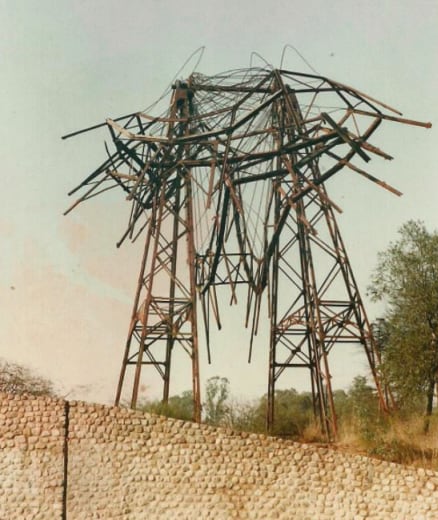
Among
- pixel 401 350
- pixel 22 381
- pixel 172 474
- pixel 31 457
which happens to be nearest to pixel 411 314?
pixel 401 350

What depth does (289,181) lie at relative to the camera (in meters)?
15.1

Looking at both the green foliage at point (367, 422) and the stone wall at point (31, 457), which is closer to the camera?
the stone wall at point (31, 457)

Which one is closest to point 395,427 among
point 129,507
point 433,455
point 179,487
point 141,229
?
point 433,455

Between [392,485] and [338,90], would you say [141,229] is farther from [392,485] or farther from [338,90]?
[392,485]

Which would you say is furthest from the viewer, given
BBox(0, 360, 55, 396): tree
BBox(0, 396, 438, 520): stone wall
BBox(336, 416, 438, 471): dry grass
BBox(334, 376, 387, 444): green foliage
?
BBox(0, 360, 55, 396): tree

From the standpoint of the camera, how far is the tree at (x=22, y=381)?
20.3 meters

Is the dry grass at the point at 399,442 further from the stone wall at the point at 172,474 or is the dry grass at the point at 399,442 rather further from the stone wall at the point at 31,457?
the stone wall at the point at 31,457

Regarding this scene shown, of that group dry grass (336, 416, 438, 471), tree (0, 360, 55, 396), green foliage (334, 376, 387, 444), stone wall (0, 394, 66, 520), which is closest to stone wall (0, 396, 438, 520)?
stone wall (0, 394, 66, 520)

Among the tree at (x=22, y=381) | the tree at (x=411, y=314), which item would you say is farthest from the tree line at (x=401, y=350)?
the tree at (x=22, y=381)

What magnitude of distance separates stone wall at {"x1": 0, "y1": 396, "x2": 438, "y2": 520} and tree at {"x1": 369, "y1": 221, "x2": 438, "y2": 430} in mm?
3655

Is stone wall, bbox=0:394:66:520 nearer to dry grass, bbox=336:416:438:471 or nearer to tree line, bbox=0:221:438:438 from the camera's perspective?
tree line, bbox=0:221:438:438

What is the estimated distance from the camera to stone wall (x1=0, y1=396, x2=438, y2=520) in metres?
11.0

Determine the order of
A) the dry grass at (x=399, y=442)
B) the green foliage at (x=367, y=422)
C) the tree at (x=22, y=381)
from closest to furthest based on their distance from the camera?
the dry grass at (x=399, y=442)
the green foliage at (x=367, y=422)
the tree at (x=22, y=381)

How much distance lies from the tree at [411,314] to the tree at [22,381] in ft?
38.1
